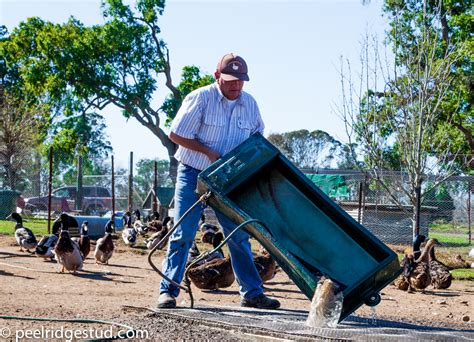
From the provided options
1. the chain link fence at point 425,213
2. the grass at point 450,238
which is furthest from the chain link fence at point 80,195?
the grass at point 450,238

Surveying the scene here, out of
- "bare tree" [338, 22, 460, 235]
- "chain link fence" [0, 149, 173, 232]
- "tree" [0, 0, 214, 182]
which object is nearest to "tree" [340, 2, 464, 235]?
"bare tree" [338, 22, 460, 235]

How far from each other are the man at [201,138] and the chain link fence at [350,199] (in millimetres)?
10787

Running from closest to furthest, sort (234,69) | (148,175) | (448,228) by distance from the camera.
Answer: (234,69)
(448,228)
(148,175)

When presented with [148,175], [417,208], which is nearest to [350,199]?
[417,208]

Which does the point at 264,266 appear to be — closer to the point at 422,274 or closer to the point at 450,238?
the point at 422,274

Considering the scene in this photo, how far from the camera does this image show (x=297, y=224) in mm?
6254

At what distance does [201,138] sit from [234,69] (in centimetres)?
70

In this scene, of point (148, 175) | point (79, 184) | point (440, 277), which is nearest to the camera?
point (440, 277)

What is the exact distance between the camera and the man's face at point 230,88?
698cm

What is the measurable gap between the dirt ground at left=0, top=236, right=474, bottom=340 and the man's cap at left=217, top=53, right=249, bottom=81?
7.28 feet

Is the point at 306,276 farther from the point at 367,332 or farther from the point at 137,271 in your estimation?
the point at 137,271

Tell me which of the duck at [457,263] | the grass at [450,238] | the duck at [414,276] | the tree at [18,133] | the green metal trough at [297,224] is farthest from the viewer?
the tree at [18,133]

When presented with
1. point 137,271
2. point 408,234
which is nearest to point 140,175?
point 408,234

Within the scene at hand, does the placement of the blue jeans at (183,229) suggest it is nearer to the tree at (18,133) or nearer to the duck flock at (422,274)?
the duck flock at (422,274)
